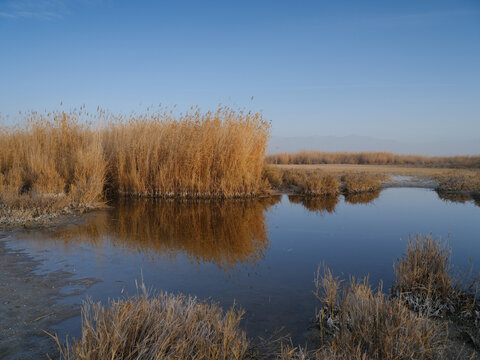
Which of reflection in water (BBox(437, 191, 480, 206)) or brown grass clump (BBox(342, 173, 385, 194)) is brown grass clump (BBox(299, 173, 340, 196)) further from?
reflection in water (BBox(437, 191, 480, 206))

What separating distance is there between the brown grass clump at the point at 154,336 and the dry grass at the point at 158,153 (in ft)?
26.0

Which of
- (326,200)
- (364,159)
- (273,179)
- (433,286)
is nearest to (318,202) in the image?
(326,200)

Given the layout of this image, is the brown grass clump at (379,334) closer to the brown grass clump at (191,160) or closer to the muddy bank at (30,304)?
the muddy bank at (30,304)

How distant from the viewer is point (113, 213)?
28.1ft

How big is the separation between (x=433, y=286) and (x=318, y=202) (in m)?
7.22

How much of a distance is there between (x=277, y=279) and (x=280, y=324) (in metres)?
1.19

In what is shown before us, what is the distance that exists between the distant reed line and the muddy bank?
221 inches

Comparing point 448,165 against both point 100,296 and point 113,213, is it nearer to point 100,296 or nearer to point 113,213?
point 113,213

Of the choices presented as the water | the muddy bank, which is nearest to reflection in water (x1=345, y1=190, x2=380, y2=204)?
the water

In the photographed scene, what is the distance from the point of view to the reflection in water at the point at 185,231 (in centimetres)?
567

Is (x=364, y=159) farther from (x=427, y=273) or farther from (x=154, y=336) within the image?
(x=154, y=336)

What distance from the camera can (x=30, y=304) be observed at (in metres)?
3.54

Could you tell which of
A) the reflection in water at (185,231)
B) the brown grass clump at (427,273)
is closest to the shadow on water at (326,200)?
the reflection in water at (185,231)

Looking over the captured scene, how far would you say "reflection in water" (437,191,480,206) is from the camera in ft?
37.9
